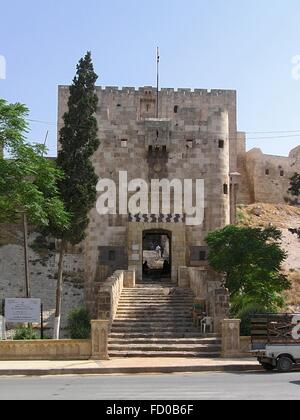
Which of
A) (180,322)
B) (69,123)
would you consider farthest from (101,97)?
(180,322)

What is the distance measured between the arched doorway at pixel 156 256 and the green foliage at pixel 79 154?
7625 mm

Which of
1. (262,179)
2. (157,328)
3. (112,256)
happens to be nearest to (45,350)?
(157,328)

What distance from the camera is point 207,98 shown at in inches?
2247

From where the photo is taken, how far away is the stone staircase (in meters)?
22.2

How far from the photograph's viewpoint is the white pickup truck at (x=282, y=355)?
725 inches

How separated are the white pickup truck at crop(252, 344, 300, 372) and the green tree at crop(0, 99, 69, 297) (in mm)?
10367

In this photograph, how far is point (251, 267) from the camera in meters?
30.1

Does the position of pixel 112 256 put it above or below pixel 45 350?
above

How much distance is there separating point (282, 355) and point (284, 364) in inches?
10.1

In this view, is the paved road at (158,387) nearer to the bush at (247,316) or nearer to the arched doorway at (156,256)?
the bush at (247,316)

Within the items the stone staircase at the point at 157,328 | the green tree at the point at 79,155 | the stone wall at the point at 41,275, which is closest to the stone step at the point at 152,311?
the stone staircase at the point at 157,328

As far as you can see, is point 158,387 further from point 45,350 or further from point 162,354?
point 45,350

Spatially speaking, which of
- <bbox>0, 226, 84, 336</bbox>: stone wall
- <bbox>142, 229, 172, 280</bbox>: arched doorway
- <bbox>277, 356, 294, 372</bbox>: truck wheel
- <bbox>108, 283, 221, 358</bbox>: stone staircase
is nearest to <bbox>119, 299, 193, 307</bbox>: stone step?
<bbox>108, 283, 221, 358</bbox>: stone staircase
